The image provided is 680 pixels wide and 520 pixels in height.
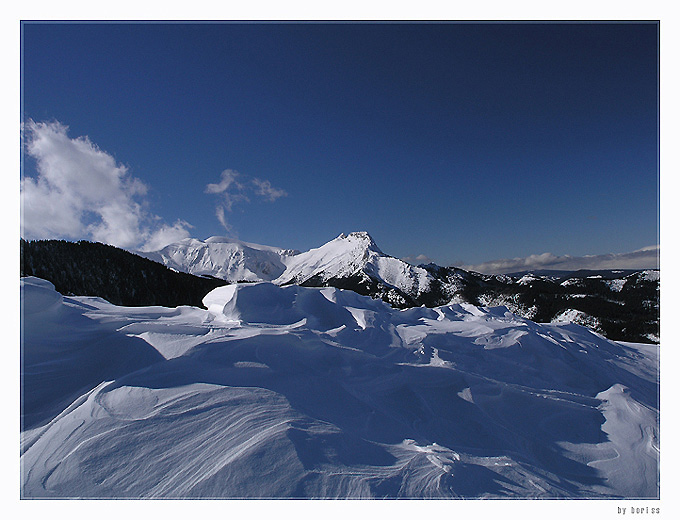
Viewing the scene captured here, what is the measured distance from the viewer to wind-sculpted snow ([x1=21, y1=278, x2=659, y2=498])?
3.26 metres

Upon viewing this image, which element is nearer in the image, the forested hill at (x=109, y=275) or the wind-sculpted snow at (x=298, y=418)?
the wind-sculpted snow at (x=298, y=418)

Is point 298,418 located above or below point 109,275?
above

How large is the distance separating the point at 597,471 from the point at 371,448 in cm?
364

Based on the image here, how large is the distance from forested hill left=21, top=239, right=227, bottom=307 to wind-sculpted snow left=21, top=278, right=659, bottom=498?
2440 inches

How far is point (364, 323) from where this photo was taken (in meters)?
Answer: 9.05

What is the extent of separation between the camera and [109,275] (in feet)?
220

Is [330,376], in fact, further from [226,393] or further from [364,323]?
[364,323]

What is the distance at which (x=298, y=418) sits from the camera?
12.8 feet

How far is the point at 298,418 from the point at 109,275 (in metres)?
82.9

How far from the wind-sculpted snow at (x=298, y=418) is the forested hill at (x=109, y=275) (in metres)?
62.0

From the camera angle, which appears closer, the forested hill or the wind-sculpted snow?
the wind-sculpted snow

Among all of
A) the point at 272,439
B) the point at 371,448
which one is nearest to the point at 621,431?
the point at 371,448

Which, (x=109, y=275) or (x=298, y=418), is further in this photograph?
(x=109, y=275)

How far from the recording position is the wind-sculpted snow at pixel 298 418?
326cm
